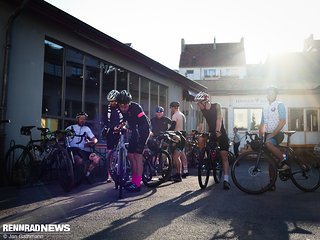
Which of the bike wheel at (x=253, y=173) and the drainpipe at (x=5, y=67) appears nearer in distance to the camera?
the bike wheel at (x=253, y=173)

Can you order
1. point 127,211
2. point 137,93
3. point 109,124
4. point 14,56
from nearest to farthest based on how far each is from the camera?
point 127,211 < point 109,124 < point 14,56 < point 137,93

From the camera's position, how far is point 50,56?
7.95 meters

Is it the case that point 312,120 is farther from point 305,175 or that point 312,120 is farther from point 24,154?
point 24,154

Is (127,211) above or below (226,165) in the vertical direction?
below

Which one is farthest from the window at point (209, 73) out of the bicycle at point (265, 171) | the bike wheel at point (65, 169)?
the bike wheel at point (65, 169)

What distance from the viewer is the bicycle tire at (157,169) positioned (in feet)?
22.0

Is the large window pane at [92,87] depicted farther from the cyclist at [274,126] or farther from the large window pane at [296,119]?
the large window pane at [296,119]

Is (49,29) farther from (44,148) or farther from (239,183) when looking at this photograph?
(239,183)

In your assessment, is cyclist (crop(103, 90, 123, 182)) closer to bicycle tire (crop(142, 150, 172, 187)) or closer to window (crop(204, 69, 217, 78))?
bicycle tire (crop(142, 150, 172, 187))

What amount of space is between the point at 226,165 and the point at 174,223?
2.88 meters

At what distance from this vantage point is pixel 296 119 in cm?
2214

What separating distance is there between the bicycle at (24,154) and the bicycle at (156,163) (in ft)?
6.59

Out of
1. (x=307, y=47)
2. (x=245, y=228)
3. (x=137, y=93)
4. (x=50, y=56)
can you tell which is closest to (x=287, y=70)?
(x=307, y=47)

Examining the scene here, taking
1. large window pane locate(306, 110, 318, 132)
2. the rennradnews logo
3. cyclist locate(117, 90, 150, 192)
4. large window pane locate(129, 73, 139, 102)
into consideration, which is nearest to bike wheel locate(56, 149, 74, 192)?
cyclist locate(117, 90, 150, 192)
